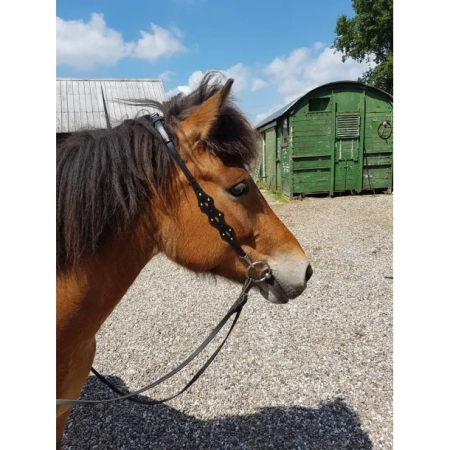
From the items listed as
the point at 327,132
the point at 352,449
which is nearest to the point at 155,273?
the point at 352,449

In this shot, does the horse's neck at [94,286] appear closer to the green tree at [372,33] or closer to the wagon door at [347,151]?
the green tree at [372,33]

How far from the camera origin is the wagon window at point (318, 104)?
10.5 meters

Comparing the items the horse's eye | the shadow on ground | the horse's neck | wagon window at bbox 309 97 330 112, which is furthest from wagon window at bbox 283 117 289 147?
the horse's neck

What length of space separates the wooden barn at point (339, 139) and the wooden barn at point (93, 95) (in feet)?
14.8

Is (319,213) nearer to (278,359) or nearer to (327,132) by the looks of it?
(327,132)

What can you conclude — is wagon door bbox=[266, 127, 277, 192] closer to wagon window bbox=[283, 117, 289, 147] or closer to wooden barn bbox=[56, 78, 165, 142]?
wagon window bbox=[283, 117, 289, 147]

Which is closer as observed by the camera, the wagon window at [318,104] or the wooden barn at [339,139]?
the wooden barn at [339,139]

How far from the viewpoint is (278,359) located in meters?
3.29

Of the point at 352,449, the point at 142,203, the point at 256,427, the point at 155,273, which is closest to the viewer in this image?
the point at 142,203

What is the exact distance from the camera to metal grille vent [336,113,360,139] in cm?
1039

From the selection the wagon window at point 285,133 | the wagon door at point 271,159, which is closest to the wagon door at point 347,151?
the wagon window at point 285,133

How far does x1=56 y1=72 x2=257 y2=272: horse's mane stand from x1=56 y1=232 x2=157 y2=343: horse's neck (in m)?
0.06

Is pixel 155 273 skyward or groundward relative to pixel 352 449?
skyward
